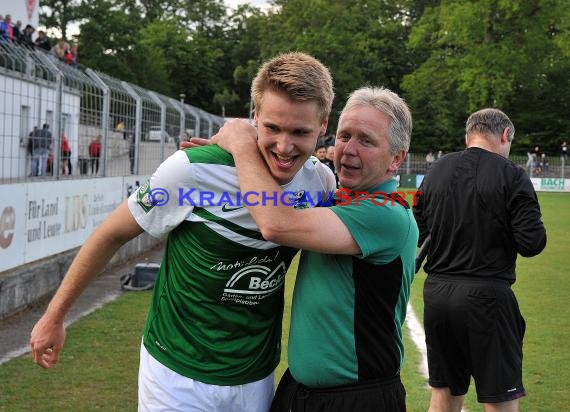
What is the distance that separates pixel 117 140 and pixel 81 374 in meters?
7.14

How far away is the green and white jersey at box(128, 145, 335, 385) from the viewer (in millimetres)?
2695

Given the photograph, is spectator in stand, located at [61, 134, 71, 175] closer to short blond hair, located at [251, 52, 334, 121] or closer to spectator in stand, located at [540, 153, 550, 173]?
short blond hair, located at [251, 52, 334, 121]

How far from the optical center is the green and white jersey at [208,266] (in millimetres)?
2695

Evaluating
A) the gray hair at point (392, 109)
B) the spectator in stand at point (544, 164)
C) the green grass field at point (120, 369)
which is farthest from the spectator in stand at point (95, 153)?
the spectator in stand at point (544, 164)

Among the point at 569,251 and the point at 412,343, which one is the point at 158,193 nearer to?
the point at 412,343

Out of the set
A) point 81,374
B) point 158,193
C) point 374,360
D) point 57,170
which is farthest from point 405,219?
point 57,170

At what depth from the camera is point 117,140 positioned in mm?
12570

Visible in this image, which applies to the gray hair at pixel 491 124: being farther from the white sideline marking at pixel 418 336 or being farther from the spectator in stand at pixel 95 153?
the spectator in stand at pixel 95 153

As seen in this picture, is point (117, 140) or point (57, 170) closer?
point (57, 170)

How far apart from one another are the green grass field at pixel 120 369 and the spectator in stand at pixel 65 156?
1.99m

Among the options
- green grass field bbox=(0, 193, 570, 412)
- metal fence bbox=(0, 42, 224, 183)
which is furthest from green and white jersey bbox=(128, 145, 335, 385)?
metal fence bbox=(0, 42, 224, 183)

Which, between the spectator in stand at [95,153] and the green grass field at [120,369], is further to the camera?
the spectator in stand at [95,153]

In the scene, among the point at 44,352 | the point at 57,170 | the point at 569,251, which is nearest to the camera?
the point at 44,352

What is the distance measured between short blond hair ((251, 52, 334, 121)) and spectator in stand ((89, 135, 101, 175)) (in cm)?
908
